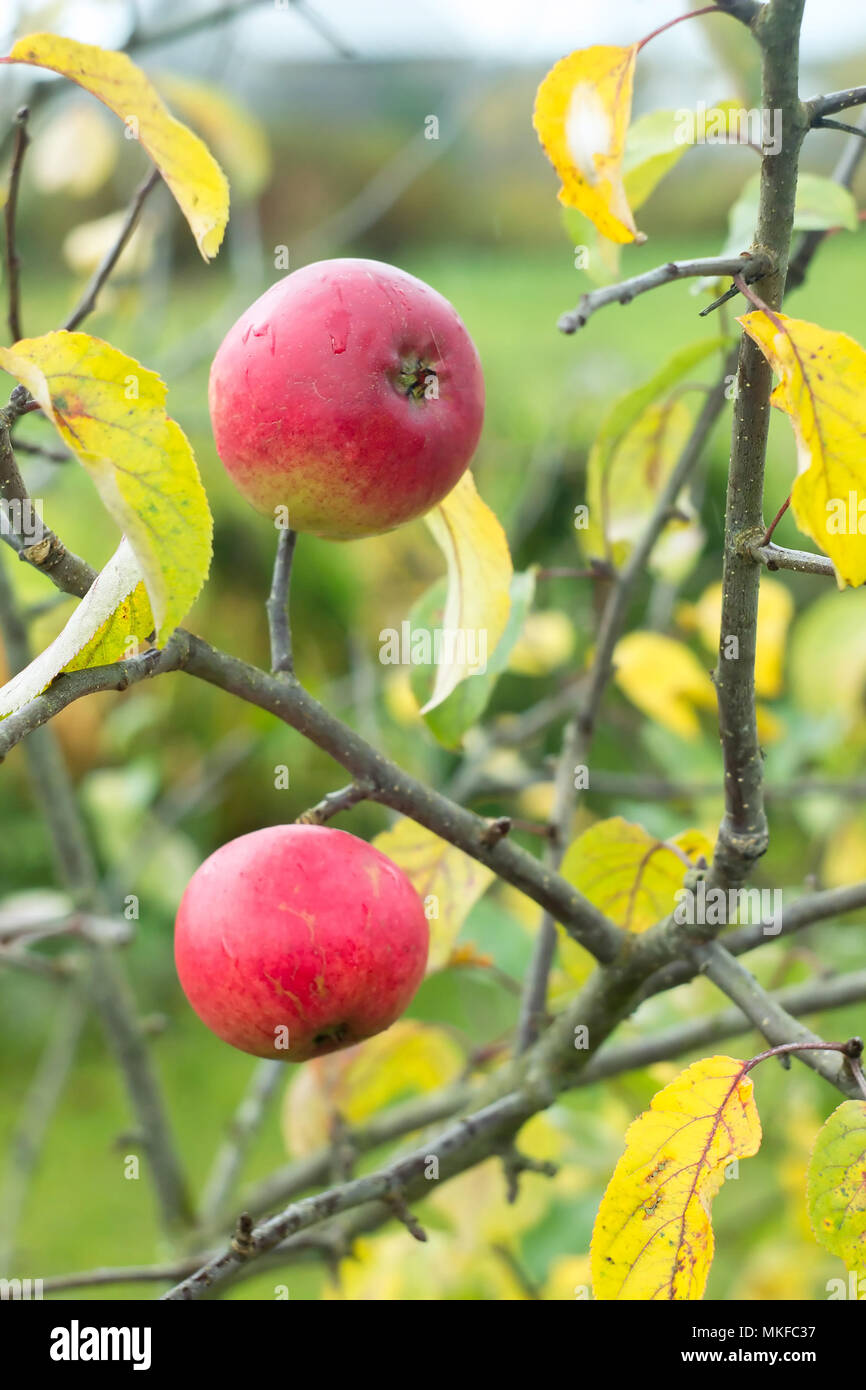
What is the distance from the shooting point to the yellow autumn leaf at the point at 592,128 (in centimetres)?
30

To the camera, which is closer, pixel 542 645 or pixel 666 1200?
pixel 666 1200

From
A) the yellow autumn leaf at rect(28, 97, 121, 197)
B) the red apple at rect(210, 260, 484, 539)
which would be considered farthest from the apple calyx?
the yellow autumn leaf at rect(28, 97, 121, 197)

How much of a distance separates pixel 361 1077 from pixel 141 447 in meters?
0.57

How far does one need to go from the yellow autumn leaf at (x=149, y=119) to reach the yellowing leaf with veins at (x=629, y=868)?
Result: 0.26 metres

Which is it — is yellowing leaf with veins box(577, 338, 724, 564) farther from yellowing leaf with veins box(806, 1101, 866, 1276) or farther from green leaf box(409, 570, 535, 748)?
yellowing leaf with veins box(806, 1101, 866, 1276)

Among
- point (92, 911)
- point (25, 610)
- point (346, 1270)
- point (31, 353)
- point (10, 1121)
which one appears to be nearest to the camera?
point (31, 353)

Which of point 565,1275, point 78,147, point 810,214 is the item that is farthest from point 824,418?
point 78,147

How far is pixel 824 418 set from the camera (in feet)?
0.88

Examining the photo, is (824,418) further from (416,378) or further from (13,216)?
(13,216)

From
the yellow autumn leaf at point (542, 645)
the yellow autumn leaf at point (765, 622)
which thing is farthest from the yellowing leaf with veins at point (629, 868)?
the yellow autumn leaf at point (542, 645)
